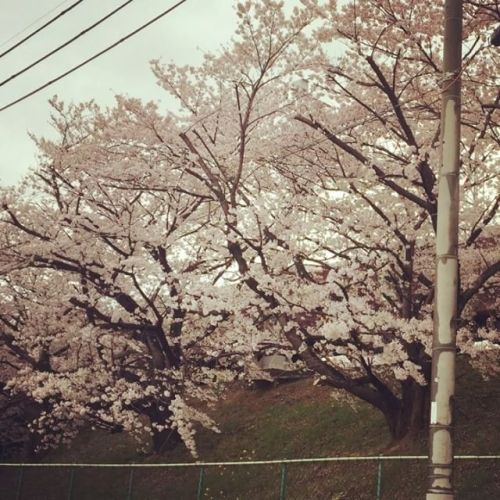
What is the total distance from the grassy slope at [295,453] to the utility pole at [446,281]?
6506 mm

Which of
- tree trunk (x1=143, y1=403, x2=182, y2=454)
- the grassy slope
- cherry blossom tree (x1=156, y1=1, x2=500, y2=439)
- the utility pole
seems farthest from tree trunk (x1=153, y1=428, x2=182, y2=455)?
the utility pole

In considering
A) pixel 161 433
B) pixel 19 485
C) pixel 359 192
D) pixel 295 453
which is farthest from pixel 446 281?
pixel 19 485

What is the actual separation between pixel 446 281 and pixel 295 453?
12981 mm

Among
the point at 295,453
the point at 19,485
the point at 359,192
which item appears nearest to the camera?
the point at 359,192

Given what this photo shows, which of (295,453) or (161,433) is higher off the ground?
(161,433)

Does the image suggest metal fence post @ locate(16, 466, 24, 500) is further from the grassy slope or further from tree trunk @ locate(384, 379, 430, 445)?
tree trunk @ locate(384, 379, 430, 445)

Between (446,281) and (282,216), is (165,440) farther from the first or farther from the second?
(446,281)

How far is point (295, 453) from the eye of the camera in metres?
18.2

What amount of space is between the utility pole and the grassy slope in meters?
6.51

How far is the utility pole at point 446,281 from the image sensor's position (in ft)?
19.3

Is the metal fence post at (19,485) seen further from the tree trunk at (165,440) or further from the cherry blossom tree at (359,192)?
the cherry blossom tree at (359,192)

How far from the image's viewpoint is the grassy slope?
44.3ft

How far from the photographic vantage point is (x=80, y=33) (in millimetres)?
8938

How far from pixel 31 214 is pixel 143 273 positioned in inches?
149
